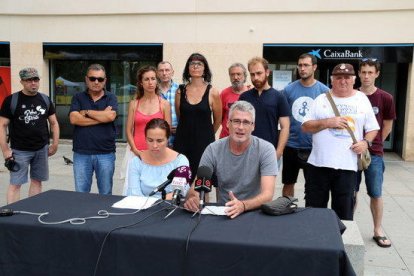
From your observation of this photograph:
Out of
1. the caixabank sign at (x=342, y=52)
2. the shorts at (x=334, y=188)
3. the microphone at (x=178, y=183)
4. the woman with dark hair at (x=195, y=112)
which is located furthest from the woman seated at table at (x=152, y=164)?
the caixabank sign at (x=342, y=52)

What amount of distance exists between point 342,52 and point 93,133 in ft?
24.5

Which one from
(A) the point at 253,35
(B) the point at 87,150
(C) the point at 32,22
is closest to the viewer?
(B) the point at 87,150

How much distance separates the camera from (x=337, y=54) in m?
Result: 10.5

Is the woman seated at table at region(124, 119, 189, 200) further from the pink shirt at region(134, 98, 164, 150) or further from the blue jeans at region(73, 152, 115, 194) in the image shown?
the blue jeans at region(73, 152, 115, 194)

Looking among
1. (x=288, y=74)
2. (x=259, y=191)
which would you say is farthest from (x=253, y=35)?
(x=259, y=191)

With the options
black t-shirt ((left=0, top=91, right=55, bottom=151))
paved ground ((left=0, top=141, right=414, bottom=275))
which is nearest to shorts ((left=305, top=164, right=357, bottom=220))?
paved ground ((left=0, top=141, right=414, bottom=275))

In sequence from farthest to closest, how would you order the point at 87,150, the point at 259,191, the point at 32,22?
1. the point at 32,22
2. the point at 87,150
3. the point at 259,191

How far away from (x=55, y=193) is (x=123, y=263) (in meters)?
1.21

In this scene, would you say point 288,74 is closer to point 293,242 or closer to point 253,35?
point 253,35

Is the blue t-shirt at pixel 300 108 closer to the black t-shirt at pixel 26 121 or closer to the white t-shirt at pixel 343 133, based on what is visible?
the white t-shirt at pixel 343 133

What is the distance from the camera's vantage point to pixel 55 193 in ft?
11.3

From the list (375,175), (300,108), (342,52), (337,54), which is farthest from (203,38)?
(375,175)

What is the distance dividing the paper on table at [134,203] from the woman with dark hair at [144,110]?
1457 mm

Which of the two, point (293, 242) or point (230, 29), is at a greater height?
point (230, 29)
